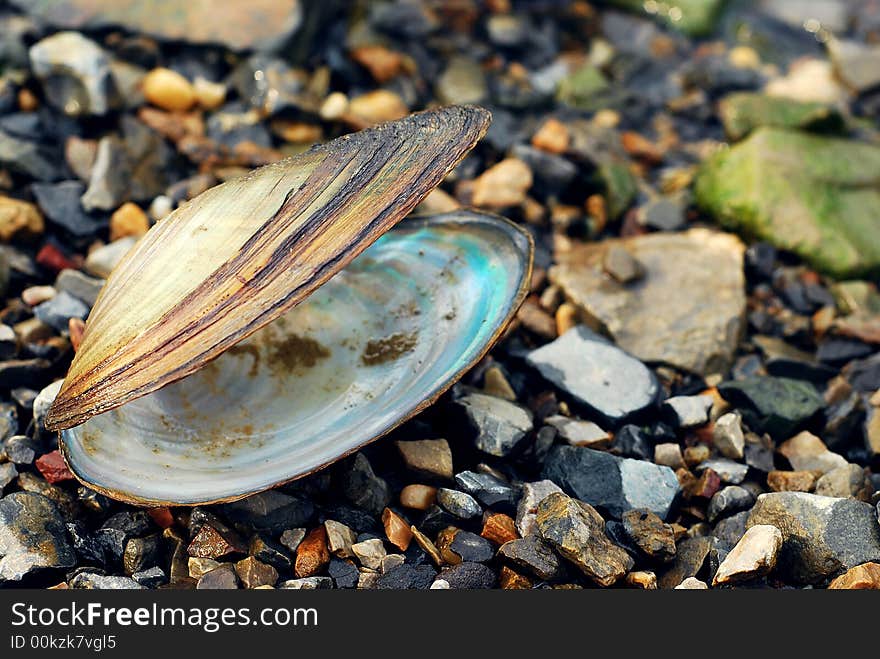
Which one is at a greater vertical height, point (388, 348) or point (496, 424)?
point (388, 348)

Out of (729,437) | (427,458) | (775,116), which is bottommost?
(729,437)

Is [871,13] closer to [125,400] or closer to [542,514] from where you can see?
[542,514]

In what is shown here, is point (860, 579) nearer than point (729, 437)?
Yes

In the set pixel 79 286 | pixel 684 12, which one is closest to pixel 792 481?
pixel 79 286

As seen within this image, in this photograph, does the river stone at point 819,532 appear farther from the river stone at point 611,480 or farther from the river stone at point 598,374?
the river stone at point 598,374

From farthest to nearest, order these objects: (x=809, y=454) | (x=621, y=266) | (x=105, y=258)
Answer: (x=621, y=266), (x=105, y=258), (x=809, y=454)

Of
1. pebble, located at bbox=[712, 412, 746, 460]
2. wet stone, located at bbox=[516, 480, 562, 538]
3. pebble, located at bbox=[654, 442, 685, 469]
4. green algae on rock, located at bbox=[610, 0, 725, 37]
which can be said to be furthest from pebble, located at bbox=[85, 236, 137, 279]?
green algae on rock, located at bbox=[610, 0, 725, 37]

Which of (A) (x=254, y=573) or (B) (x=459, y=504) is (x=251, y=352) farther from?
(B) (x=459, y=504)
